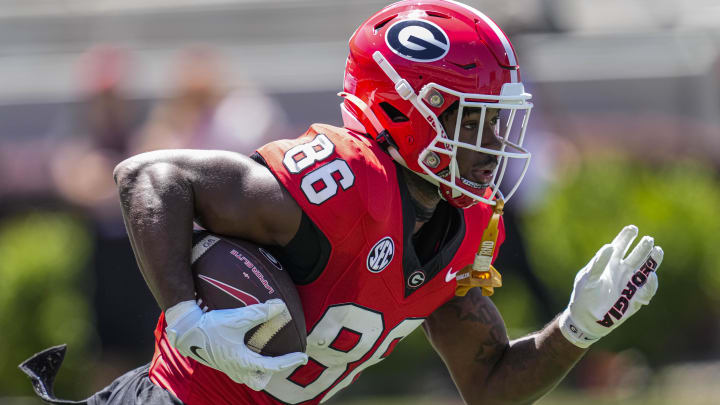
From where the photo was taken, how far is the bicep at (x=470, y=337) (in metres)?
3.64

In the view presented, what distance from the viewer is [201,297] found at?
275 centimetres

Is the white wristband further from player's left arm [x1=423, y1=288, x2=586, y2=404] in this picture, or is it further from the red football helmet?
the red football helmet

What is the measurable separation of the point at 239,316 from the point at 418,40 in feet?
3.51

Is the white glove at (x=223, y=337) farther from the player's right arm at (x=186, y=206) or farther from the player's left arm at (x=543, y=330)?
the player's left arm at (x=543, y=330)

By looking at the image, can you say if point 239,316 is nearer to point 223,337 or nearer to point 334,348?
point 223,337

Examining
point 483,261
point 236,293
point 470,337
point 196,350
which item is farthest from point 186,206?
point 470,337

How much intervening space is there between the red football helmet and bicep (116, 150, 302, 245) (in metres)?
0.51

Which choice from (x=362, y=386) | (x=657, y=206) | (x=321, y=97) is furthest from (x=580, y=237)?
(x=321, y=97)

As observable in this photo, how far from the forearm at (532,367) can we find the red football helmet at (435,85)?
0.61 meters

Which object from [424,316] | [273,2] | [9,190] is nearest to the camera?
[424,316]

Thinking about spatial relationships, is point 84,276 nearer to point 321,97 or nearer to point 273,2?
point 321,97

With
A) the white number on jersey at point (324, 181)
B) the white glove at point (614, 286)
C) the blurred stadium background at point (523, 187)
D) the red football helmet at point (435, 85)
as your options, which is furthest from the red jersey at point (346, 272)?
the blurred stadium background at point (523, 187)

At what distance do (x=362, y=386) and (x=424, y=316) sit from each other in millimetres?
3265

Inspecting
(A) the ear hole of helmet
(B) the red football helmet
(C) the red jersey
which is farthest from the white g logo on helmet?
(C) the red jersey
